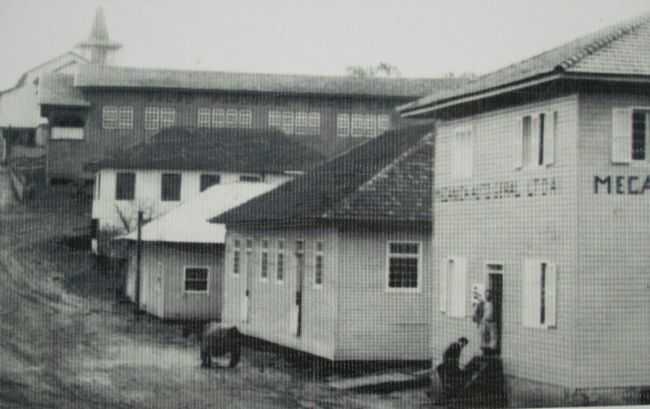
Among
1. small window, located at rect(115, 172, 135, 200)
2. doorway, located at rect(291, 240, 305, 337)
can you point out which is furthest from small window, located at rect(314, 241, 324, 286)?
small window, located at rect(115, 172, 135, 200)

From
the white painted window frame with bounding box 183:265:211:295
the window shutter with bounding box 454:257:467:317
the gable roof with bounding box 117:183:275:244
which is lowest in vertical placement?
the white painted window frame with bounding box 183:265:211:295

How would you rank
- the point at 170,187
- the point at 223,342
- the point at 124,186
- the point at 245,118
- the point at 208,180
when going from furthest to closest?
the point at 208,180, the point at 170,187, the point at 124,186, the point at 245,118, the point at 223,342

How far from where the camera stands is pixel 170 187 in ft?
75.6

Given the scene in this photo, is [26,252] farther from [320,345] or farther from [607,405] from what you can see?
[607,405]

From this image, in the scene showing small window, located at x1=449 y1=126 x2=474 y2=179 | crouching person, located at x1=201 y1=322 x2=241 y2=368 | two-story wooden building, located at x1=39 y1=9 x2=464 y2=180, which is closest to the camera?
small window, located at x1=449 y1=126 x2=474 y2=179

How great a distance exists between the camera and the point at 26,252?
15.8 meters

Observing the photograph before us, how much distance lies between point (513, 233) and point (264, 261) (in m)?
7.85

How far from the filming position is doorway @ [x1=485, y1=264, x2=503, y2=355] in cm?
1479

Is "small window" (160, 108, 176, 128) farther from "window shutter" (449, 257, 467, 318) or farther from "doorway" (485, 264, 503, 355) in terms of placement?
"doorway" (485, 264, 503, 355)

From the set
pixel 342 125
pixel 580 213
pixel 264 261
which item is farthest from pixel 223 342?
pixel 342 125

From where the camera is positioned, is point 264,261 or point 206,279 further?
point 206,279

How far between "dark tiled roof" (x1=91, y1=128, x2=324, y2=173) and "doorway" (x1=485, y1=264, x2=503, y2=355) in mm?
5501

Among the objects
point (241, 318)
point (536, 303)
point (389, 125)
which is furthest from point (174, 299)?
point (536, 303)

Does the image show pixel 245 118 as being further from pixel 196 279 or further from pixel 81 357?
pixel 196 279
